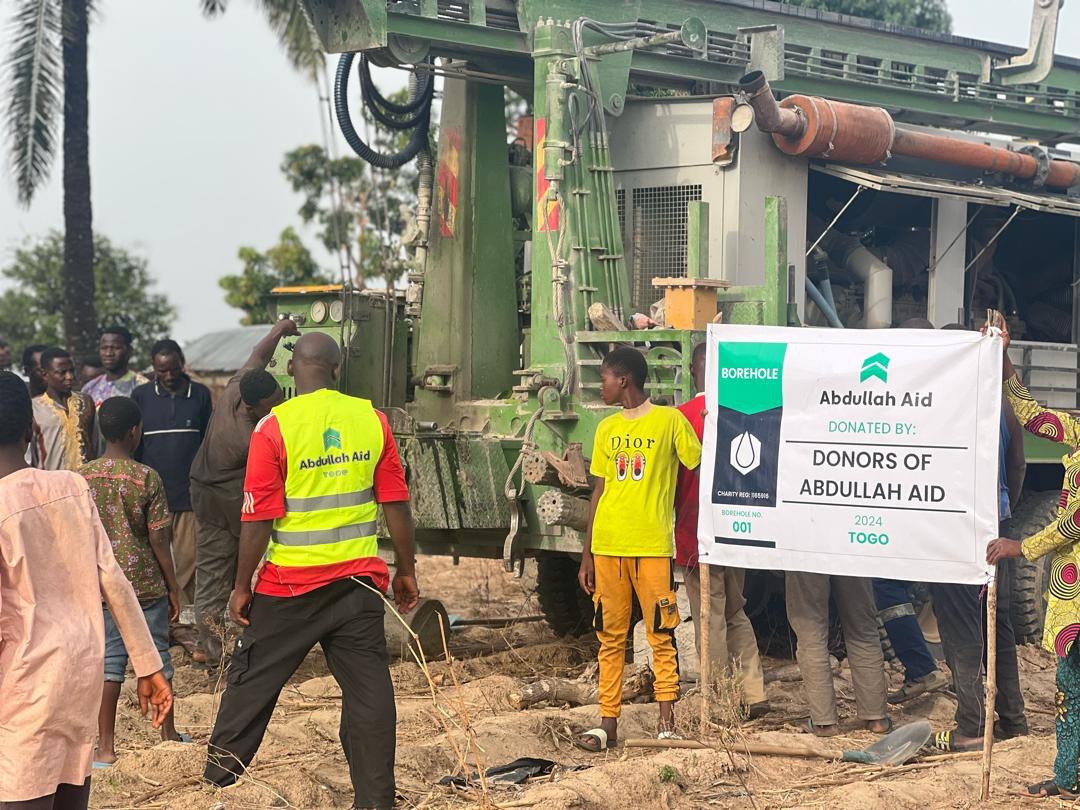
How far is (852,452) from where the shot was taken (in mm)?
6551

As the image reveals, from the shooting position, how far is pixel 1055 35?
40.3ft

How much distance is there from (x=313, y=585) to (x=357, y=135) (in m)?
5.48

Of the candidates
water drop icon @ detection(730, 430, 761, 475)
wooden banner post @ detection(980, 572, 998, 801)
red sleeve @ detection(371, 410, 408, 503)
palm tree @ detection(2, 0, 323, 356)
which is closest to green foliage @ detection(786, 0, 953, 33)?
palm tree @ detection(2, 0, 323, 356)

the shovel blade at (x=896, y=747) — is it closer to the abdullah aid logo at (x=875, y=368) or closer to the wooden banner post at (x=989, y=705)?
the wooden banner post at (x=989, y=705)

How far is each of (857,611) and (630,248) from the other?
330 cm

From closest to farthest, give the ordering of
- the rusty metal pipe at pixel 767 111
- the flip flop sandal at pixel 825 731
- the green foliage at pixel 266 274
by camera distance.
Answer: the flip flop sandal at pixel 825 731 < the rusty metal pipe at pixel 767 111 < the green foliage at pixel 266 274

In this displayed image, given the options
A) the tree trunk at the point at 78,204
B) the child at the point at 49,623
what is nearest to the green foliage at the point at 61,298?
the tree trunk at the point at 78,204

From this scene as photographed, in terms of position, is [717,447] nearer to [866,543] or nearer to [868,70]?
[866,543]

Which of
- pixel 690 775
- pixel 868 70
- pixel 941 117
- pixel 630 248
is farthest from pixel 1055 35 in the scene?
pixel 690 775

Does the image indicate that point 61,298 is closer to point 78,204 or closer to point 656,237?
point 78,204

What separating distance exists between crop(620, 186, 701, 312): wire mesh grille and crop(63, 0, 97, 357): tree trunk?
9816 millimetres

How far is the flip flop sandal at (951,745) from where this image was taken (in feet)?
21.9

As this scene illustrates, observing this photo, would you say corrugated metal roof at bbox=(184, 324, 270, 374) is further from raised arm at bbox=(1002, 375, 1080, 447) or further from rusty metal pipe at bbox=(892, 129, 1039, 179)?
raised arm at bbox=(1002, 375, 1080, 447)

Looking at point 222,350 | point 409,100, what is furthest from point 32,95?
point 222,350
